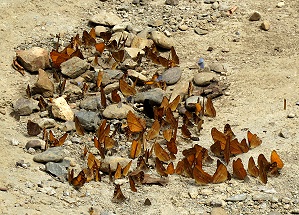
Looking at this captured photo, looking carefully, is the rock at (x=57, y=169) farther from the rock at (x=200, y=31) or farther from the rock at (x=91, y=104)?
the rock at (x=200, y=31)

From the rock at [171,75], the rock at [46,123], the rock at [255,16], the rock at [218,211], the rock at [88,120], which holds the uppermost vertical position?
the rock at [255,16]

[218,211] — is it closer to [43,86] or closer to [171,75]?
[171,75]

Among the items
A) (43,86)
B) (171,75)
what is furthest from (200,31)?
(43,86)

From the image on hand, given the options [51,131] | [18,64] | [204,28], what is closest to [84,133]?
[51,131]

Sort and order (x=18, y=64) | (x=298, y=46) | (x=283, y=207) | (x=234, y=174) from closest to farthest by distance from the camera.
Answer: (x=283, y=207) < (x=234, y=174) < (x=18, y=64) < (x=298, y=46)

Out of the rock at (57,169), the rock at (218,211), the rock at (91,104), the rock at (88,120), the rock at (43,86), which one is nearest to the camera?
the rock at (218,211)

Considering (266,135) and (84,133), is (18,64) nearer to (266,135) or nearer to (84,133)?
(84,133)

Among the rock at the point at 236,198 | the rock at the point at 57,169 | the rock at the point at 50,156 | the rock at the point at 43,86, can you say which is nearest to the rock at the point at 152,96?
the rock at the point at 43,86

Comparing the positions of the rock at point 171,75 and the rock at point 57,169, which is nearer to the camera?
the rock at point 57,169
